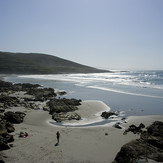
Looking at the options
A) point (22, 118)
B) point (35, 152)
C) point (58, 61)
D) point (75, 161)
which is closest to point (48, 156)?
point (35, 152)

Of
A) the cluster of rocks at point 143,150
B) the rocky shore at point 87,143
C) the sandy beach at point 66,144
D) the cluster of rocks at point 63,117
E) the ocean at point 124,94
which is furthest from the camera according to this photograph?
the ocean at point 124,94

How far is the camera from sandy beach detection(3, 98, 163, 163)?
35.0 ft

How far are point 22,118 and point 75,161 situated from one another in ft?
33.9

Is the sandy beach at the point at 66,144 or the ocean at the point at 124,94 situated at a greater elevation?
the ocean at the point at 124,94

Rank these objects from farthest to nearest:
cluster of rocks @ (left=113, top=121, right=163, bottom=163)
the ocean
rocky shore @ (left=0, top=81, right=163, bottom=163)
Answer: the ocean
rocky shore @ (left=0, top=81, right=163, bottom=163)
cluster of rocks @ (left=113, top=121, right=163, bottom=163)

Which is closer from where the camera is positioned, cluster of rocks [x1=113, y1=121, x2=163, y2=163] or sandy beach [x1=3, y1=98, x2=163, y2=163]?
cluster of rocks [x1=113, y1=121, x2=163, y2=163]

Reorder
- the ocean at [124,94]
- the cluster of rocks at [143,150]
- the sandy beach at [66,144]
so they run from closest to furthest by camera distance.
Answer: the cluster of rocks at [143,150]
the sandy beach at [66,144]
the ocean at [124,94]

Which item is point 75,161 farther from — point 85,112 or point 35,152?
point 85,112

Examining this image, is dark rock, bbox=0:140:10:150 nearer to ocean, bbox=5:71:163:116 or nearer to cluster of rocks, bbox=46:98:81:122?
cluster of rocks, bbox=46:98:81:122

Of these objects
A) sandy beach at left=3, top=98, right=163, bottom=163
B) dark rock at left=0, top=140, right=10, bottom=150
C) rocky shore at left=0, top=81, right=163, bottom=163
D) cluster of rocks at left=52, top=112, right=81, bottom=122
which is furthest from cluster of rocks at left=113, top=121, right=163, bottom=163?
cluster of rocks at left=52, top=112, right=81, bottom=122

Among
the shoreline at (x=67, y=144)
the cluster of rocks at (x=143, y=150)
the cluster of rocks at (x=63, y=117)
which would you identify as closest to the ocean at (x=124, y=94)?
the cluster of rocks at (x=63, y=117)

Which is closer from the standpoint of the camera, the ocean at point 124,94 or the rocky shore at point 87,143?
the rocky shore at point 87,143

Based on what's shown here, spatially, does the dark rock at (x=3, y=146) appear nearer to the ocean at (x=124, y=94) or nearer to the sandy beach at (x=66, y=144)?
the sandy beach at (x=66, y=144)

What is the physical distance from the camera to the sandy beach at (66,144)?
1066 cm
